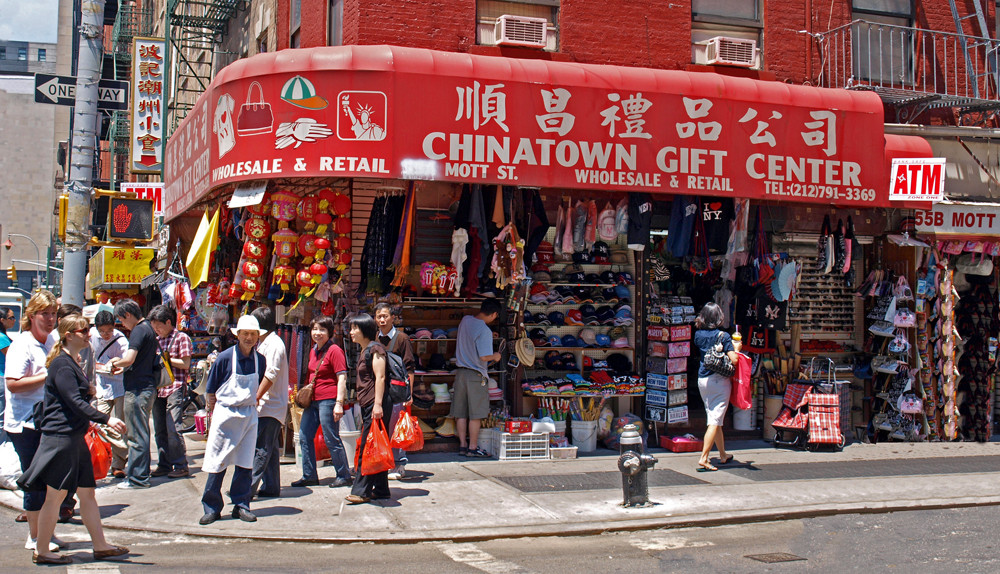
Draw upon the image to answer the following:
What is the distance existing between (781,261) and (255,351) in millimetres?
7830

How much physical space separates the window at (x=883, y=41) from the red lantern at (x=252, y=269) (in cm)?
919

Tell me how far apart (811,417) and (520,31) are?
21.3 feet

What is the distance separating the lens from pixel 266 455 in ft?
29.6

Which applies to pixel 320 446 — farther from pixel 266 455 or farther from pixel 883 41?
pixel 883 41

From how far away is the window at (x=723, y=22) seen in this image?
43.7 ft

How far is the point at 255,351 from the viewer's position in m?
8.29

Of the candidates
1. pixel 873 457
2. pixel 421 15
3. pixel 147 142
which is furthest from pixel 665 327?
pixel 147 142

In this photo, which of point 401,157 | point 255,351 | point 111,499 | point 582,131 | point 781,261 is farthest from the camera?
point 781,261

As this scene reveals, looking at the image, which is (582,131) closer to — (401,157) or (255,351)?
(401,157)

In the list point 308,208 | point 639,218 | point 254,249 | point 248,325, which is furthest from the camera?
point 639,218

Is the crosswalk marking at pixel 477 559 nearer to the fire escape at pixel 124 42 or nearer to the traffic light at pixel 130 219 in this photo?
the traffic light at pixel 130 219

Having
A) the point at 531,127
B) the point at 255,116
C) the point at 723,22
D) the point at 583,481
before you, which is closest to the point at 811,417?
the point at 583,481

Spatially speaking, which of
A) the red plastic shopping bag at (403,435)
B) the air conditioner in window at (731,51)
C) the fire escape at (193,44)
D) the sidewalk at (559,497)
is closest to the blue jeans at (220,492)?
the sidewalk at (559,497)

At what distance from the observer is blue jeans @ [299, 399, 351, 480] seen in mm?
9523
